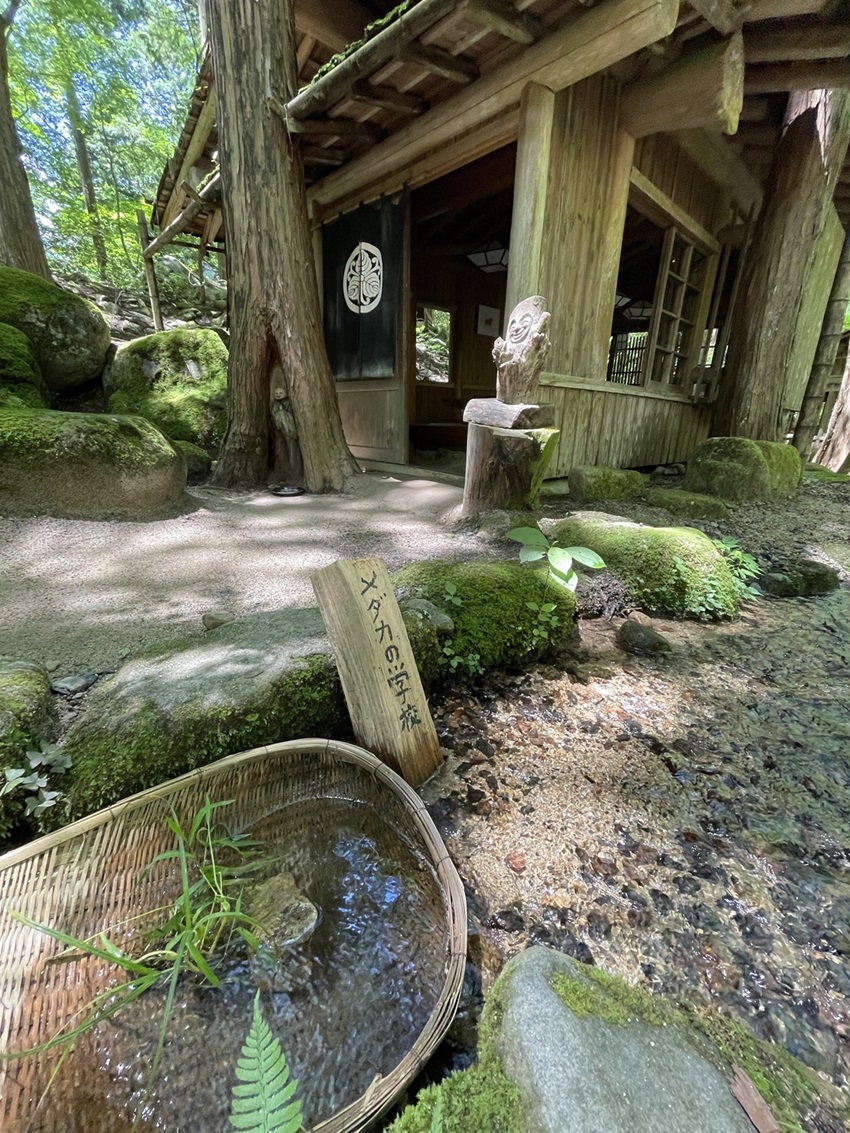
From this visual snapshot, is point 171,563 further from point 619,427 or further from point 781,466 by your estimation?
point 781,466

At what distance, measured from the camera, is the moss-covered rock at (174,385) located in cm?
528

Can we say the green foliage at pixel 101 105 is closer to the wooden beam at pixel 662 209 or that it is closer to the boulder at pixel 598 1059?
the wooden beam at pixel 662 209

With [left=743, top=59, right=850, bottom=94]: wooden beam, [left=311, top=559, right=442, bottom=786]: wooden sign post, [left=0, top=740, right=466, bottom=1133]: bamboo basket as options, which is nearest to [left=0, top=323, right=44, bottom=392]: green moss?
[left=311, top=559, right=442, bottom=786]: wooden sign post

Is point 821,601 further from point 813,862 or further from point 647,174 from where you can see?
point 647,174

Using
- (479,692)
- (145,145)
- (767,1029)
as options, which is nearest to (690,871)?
(767,1029)

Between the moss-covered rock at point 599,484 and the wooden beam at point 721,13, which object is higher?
the wooden beam at point 721,13

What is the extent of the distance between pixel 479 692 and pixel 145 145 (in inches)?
883

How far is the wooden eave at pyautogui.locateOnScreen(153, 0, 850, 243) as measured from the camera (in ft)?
10.2

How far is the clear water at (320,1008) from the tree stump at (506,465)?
2.35 metres

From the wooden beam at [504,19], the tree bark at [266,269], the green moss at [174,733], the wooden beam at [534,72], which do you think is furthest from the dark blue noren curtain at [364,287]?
the green moss at [174,733]

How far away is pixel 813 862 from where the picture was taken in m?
1.26

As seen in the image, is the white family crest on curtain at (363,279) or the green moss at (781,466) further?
the white family crest on curtain at (363,279)

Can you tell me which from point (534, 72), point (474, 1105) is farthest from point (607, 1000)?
point (534, 72)

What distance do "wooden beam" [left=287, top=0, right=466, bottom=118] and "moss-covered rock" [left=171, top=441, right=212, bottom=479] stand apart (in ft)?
9.99
